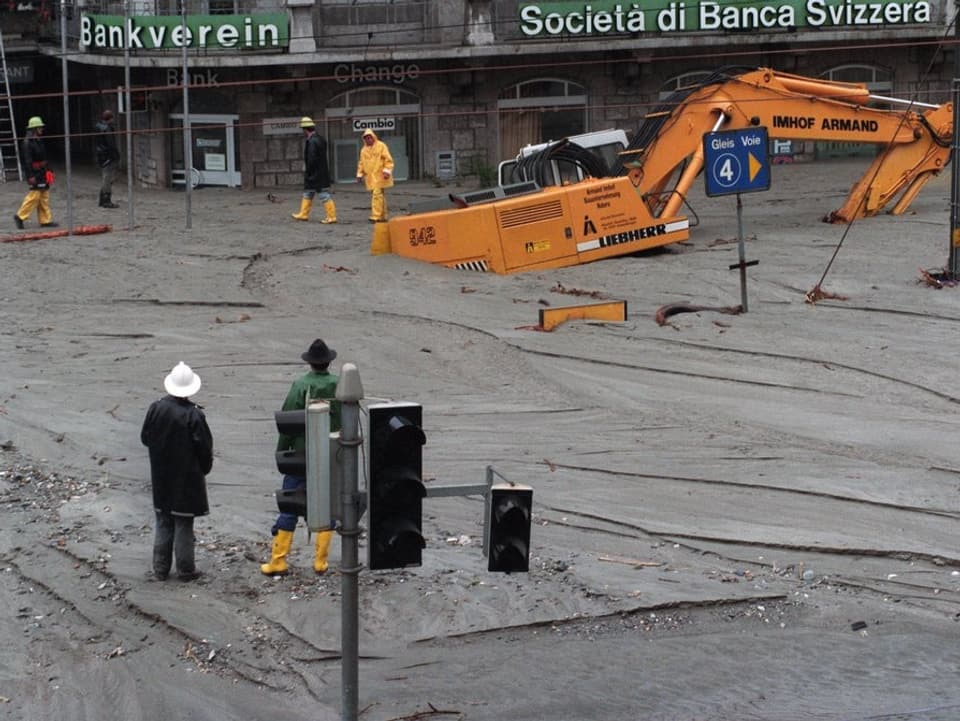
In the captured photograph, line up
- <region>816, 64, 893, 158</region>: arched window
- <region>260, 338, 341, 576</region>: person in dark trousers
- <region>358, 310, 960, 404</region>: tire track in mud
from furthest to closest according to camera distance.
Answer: <region>816, 64, 893, 158</region>: arched window
<region>358, 310, 960, 404</region>: tire track in mud
<region>260, 338, 341, 576</region>: person in dark trousers

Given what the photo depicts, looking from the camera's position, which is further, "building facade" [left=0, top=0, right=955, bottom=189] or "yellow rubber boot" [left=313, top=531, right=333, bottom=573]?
"building facade" [left=0, top=0, right=955, bottom=189]

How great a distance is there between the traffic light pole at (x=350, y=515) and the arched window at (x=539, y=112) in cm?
2723

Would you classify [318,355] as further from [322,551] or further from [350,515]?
[350,515]

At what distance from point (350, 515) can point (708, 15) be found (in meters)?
27.6

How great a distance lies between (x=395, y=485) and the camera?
7422mm

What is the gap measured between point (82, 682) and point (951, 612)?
5632 mm

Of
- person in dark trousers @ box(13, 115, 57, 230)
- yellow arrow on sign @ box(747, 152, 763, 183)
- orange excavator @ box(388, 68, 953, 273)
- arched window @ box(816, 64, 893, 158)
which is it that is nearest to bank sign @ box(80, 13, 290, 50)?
person in dark trousers @ box(13, 115, 57, 230)

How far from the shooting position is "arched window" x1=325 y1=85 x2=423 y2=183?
109 feet

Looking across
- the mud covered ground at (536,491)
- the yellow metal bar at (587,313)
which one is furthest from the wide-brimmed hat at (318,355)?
the yellow metal bar at (587,313)

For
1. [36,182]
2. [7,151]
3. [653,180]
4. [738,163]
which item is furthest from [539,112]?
[738,163]

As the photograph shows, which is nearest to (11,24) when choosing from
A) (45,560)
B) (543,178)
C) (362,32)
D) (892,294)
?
(362,32)

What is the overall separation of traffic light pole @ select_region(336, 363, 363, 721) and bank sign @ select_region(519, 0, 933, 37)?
2612 cm

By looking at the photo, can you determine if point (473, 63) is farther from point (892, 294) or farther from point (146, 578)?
point (146, 578)

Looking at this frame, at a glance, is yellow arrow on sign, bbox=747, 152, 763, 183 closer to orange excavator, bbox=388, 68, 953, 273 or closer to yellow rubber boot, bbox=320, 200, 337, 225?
orange excavator, bbox=388, 68, 953, 273
